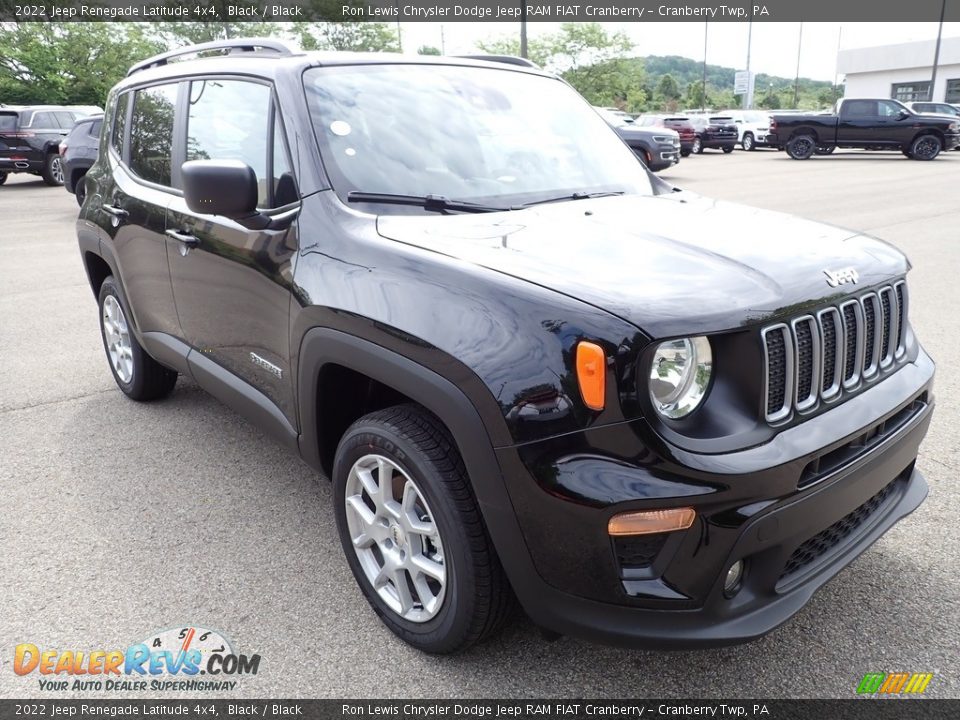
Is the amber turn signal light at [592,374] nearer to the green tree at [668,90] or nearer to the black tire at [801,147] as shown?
the black tire at [801,147]

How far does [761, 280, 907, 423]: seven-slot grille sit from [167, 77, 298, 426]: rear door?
1608mm

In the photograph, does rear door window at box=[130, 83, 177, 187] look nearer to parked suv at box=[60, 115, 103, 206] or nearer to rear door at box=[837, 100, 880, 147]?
parked suv at box=[60, 115, 103, 206]

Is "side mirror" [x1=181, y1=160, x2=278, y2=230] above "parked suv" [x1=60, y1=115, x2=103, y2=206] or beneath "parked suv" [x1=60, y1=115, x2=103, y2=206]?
above

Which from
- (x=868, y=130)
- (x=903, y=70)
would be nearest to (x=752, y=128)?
(x=868, y=130)

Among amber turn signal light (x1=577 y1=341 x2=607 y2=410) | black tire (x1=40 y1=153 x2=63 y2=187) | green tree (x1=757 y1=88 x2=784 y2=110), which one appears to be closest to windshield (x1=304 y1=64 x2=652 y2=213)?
amber turn signal light (x1=577 y1=341 x2=607 y2=410)

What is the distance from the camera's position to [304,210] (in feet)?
9.07

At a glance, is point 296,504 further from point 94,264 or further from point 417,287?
point 94,264

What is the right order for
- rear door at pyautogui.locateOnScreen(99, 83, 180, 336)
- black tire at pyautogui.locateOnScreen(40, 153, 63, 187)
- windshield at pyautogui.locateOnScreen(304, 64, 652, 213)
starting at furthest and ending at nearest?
black tire at pyautogui.locateOnScreen(40, 153, 63, 187) < rear door at pyautogui.locateOnScreen(99, 83, 180, 336) < windshield at pyautogui.locateOnScreen(304, 64, 652, 213)

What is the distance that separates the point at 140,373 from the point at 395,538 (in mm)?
2639

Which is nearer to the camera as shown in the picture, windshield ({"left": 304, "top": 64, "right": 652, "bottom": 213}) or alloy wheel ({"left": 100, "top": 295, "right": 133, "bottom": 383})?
windshield ({"left": 304, "top": 64, "right": 652, "bottom": 213})

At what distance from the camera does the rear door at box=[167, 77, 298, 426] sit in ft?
9.42

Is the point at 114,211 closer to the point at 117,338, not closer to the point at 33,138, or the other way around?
the point at 117,338

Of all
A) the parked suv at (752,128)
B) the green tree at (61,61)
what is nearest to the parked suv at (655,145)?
the parked suv at (752,128)

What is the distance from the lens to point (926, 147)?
77.6 ft
